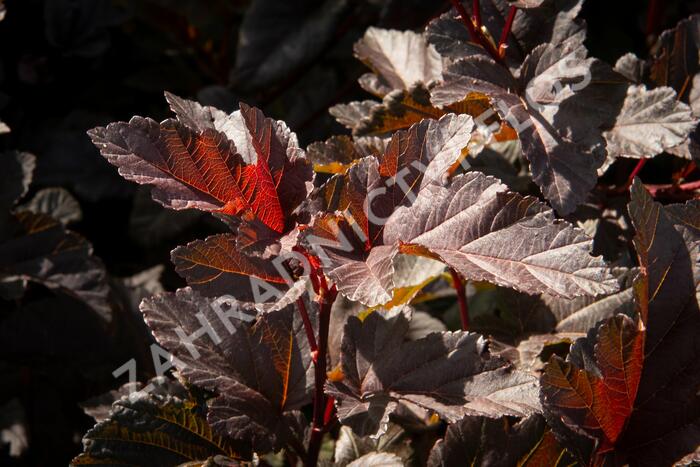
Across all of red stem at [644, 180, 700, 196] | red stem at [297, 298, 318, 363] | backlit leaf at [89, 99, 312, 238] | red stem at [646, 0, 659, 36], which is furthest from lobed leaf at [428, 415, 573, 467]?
red stem at [646, 0, 659, 36]

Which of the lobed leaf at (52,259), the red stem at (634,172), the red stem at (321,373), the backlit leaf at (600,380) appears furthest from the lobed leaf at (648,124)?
the lobed leaf at (52,259)

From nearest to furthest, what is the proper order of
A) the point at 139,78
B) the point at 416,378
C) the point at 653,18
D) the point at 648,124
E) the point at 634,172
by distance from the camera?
the point at 416,378 < the point at 648,124 < the point at 634,172 < the point at 653,18 < the point at 139,78

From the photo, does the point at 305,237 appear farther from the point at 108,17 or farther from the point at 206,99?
the point at 108,17

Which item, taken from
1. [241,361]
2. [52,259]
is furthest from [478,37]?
[52,259]

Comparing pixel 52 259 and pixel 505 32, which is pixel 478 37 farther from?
pixel 52 259

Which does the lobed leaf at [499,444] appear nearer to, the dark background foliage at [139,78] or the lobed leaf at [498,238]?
the lobed leaf at [498,238]

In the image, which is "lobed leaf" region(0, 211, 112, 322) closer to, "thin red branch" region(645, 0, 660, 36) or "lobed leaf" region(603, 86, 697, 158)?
"lobed leaf" region(603, 86, 697, 158)
